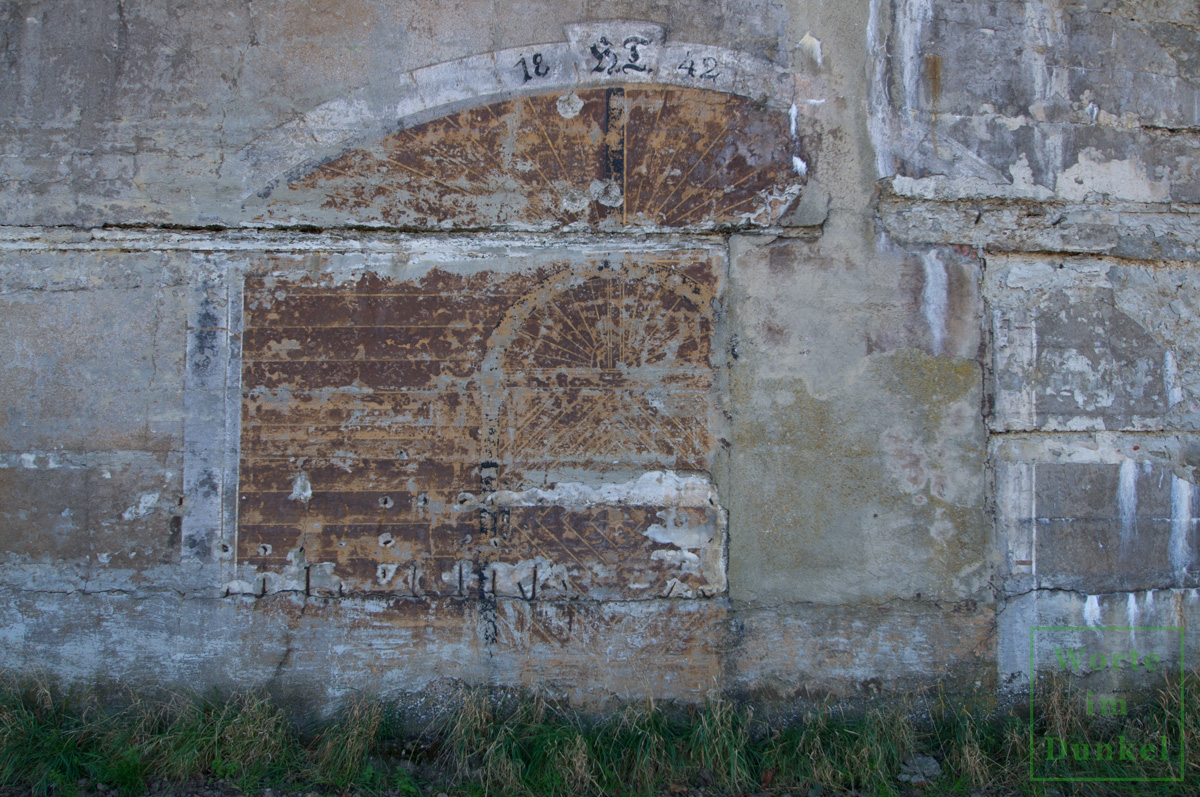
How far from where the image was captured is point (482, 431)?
263cm

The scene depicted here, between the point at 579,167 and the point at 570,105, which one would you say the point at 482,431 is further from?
the point at 570,105

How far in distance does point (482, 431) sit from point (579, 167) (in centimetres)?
120

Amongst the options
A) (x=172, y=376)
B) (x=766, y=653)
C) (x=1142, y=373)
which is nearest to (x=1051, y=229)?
(x=1142, y=373)

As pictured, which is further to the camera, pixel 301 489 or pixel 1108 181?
pixel 1108 181

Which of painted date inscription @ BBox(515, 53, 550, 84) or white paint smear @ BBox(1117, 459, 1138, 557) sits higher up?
painted date inscription @ BBox(515, 53, 550, 84)

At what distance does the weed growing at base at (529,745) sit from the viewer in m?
2.32

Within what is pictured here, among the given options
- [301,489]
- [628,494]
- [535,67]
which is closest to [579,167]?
[535,67]

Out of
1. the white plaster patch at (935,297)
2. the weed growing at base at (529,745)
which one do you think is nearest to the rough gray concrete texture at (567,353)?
the white plaster patch at (935,297)

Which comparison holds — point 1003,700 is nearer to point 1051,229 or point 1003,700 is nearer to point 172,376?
point 1051,229

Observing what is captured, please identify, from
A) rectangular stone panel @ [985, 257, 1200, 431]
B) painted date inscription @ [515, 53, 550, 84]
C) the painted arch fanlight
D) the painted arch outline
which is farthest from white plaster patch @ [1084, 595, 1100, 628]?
painted date inscription @ [515, 53, 550, 84]

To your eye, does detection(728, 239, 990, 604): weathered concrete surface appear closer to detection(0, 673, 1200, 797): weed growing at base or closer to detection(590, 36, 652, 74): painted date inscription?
detection(0, 673, 1200, 797): weed growing at base

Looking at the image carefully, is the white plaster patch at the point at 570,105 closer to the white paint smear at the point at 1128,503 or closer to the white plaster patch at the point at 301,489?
the white plaster patch at the point at 301,489

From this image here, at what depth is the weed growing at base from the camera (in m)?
2.32
